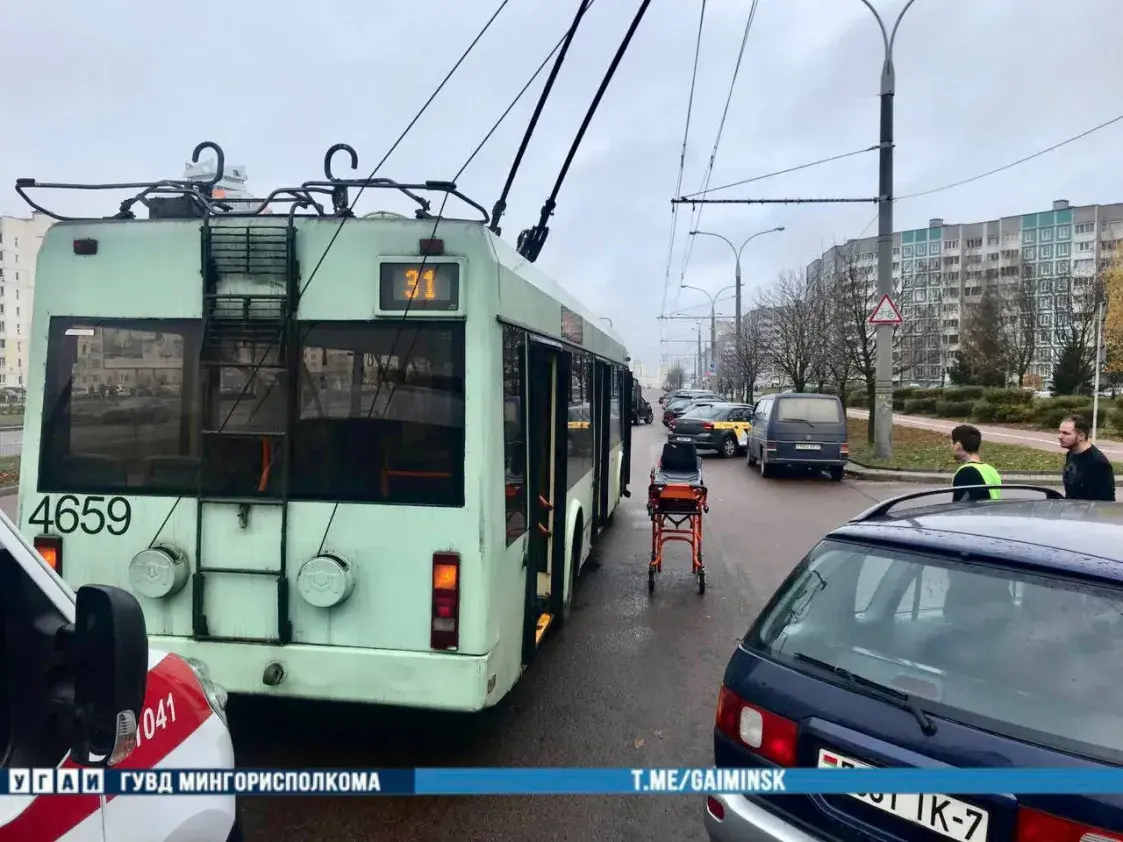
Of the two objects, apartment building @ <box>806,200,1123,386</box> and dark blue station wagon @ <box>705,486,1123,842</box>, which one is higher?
apartment building @ <box>806,200,1123,386</box>

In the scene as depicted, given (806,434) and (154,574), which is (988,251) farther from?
(154,574)

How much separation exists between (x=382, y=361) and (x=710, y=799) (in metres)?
2.40

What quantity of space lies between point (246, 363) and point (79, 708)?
2.56 m

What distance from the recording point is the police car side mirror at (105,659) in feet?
5.65

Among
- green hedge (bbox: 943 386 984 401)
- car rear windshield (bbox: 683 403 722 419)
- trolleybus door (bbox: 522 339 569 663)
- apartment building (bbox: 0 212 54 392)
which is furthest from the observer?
apartment building (bbox: 0 212 54 392)

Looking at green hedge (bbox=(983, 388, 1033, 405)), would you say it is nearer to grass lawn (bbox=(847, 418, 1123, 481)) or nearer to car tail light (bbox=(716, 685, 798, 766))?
grass lawn (bbox=(847, 418, 1123, 481))

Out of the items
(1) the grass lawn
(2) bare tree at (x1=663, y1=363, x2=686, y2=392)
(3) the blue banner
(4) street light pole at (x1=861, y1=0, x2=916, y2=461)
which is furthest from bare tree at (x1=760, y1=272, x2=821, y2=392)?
(2) bare tree at (x1=663, y1=363, x2=686, y2=392)

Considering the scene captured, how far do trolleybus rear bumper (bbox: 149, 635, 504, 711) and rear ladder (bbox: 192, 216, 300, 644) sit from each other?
0.31 feet

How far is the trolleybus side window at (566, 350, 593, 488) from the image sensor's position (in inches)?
265

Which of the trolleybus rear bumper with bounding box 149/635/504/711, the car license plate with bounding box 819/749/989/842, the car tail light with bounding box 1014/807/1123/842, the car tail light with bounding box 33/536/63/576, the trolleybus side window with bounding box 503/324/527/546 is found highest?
the trolleybus side window with bounding box 503/324/527/546

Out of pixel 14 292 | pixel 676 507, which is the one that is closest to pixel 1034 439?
pixel 676 507

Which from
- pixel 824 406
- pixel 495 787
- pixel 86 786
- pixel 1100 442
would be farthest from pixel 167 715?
pixel 1100 442

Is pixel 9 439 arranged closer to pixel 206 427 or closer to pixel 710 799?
pixel 206 427

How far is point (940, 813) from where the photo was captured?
2348mm
